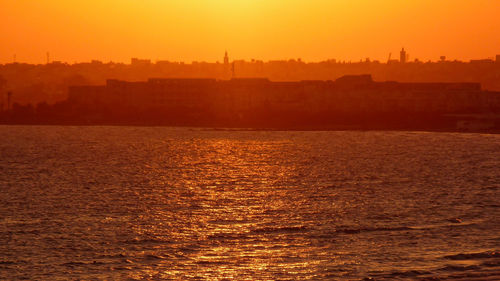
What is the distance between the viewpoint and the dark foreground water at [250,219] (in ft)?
Result: 140

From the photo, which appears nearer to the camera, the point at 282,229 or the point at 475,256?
the point at 475,256

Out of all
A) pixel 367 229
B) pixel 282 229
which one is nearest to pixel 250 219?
pixel 282 229

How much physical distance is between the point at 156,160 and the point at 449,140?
80.4m

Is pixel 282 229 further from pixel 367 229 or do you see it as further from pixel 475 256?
pixel 475 256

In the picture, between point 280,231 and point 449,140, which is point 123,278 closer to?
point 280,231

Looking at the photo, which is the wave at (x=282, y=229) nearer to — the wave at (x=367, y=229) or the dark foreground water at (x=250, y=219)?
the dark foreground water at (x=250, y=219)

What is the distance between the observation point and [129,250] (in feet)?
156

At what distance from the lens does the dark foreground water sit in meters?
42.6

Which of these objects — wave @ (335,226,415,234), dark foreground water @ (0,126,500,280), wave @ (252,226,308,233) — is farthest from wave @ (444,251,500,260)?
wave @ (252,226,308,233)

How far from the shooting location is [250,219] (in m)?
58.8

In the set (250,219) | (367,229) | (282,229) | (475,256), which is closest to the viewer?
(475,256)

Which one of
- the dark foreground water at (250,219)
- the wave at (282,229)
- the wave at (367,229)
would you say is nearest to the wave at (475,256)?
the dark foreground water at (250,219)

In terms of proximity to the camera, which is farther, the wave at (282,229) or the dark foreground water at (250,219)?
Answer: the wave at (282,229)

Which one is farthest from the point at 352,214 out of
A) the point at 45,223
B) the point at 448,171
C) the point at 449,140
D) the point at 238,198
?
the point at 449,140
